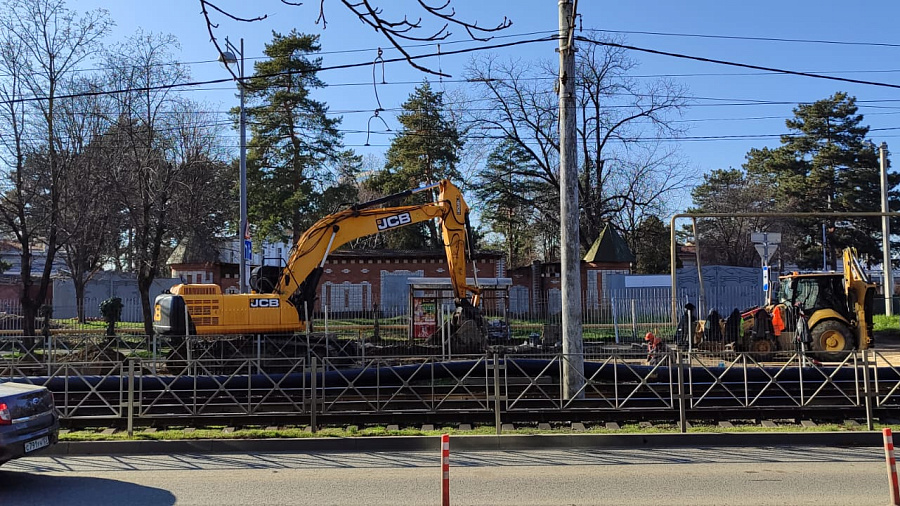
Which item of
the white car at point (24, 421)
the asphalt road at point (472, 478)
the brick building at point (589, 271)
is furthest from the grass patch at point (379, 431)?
the brick building at point (589, 271)

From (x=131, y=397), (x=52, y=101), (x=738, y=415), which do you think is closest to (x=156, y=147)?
(x=52, y=101)

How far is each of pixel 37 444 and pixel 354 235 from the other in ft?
36.0

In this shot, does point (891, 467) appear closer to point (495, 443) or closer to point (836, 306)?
point (495, 443)

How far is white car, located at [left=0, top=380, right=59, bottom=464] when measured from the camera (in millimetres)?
7840

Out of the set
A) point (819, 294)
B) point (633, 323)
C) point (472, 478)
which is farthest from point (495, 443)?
point (633, 323)

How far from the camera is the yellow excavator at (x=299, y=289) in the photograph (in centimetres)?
1739

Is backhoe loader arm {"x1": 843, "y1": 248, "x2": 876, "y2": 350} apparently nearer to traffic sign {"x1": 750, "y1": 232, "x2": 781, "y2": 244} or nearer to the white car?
traffic sign {"x1": 750, "y1": 232, "x2": 781, "y2": 244}

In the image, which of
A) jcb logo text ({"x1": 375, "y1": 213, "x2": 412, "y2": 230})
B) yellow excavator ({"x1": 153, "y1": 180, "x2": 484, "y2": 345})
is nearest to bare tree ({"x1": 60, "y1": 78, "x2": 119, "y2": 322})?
yellow excavator ({"x1": 153, "y1": 180, "x2": 484, "y2": 345})

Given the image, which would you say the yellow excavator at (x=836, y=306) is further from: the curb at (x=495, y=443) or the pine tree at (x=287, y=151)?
the pine tree at (x=287, y=151)

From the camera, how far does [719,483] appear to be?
317 inches

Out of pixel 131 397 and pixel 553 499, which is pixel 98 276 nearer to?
pixel 131 397

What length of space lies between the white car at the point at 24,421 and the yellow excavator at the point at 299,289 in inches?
332

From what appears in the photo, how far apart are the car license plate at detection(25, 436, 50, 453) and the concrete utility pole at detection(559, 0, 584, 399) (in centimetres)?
760

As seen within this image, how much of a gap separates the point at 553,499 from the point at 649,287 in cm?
2716
